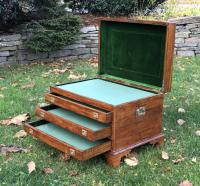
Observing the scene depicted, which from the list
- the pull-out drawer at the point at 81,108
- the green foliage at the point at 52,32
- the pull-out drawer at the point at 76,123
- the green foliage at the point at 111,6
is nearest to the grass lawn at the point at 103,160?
the pull-out drawer at the point at 76,123

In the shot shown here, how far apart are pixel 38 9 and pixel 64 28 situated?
0.62m

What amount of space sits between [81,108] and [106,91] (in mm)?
466

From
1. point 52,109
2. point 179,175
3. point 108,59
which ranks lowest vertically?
point 179,175

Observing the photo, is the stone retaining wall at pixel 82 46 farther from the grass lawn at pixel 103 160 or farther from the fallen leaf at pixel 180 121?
the fallen leaf at pixel 180 121

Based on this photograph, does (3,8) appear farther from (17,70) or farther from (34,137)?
(34,137)

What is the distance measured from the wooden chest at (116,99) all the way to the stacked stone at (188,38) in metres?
4.05

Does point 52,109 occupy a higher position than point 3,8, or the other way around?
point 3,8

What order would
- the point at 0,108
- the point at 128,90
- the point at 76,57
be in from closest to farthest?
the point at 128,90 < the point at 0,108 < the point at 76,57

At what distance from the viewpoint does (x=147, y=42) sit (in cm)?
397

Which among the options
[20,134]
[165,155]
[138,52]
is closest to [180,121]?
[165,155]

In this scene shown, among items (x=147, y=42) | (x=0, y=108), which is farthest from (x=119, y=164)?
(x=0, y=108)

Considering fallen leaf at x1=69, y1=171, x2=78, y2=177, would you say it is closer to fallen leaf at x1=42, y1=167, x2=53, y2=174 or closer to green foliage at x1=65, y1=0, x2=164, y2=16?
fallen leaf at x1=42, y1=167, x2=53, y2=174

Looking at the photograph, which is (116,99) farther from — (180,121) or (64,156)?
(180,121)

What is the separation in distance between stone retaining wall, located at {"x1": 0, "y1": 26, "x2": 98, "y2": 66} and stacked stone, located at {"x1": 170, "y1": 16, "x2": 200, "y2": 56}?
5.62ft
